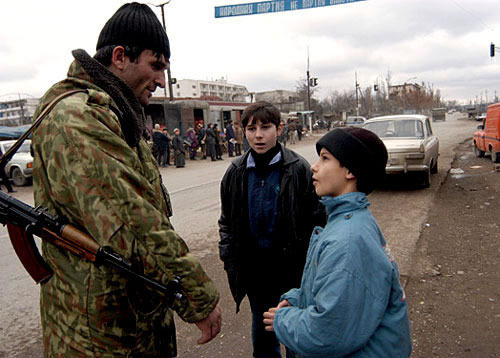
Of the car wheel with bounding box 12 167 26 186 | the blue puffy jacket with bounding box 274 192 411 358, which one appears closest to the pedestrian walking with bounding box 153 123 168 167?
the car wheel with bounding box 12 167 26 186

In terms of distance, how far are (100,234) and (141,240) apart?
133 mm

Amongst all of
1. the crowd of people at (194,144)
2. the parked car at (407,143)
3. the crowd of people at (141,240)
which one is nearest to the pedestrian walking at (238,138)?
the crowd of people at (194,144)

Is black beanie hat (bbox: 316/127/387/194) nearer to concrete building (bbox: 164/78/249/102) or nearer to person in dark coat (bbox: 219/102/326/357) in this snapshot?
person in dark coat (bbox: 219/102/326/357)

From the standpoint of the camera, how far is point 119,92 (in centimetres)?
152

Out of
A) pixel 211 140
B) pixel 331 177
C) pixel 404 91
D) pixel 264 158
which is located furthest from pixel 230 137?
pixel 404 91

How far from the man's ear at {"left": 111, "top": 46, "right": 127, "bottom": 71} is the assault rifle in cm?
66

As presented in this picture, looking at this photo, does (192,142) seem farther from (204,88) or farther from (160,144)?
(204,88)

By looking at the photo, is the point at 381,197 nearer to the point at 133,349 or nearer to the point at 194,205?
the point at 194,205

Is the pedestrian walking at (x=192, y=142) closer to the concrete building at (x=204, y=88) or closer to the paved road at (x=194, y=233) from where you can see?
the paved road at (x=194, y=233)

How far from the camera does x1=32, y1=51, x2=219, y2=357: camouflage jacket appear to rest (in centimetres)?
124

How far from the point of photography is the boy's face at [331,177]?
152 centimetres

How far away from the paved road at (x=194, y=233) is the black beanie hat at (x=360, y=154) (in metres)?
2.96

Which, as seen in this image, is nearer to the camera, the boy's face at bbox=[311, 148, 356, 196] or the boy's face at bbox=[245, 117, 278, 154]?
the boy's face at bbox=[311, 148, 356, 196]

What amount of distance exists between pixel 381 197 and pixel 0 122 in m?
97.7
